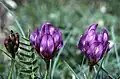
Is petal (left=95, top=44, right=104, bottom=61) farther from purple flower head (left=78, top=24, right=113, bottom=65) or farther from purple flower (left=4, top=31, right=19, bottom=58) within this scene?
purple flower (left=4, top=31, right=19, bottom=58)

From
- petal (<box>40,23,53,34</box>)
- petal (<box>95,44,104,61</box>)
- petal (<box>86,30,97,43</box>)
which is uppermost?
petal (<box>40,23,53,34</box>)

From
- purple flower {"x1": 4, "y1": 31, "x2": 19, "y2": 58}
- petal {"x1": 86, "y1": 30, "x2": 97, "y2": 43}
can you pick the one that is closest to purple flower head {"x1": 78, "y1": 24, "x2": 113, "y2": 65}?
petal {"x1": 86, "y1": 30, "x2": 97, "y2": 43}

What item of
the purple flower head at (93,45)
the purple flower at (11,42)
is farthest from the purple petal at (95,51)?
the purple flower at (11,42)

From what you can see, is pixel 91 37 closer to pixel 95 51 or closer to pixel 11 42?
pixel 95 51

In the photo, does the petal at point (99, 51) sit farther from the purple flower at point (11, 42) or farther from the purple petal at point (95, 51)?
the purple flower at point (11, 42)

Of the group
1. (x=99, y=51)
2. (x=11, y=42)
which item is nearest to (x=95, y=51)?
(x=99, y=51)

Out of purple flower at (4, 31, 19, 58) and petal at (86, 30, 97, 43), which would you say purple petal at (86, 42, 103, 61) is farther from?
purple flower at (4, 31, 19, 58)

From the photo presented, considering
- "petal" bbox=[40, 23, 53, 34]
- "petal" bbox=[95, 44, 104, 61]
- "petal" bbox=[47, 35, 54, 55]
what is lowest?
"petal" bbox=[95, 44, 104, 61]

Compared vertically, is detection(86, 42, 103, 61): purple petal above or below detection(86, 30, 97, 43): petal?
Answer: below

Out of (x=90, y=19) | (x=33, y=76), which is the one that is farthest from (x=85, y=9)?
(x=33, y=76)
